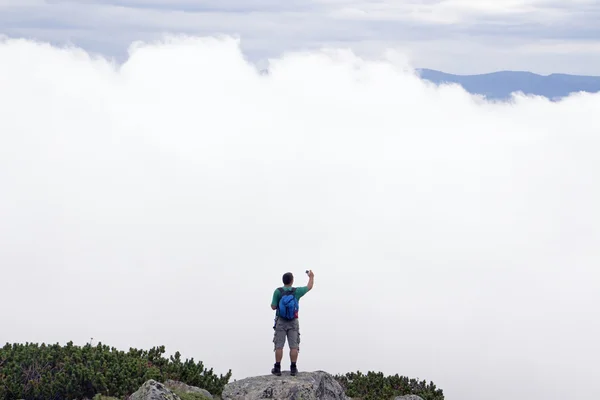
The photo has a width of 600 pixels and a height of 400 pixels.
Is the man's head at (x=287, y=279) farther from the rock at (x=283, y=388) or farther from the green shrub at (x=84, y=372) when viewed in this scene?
the green shrub at (x=84, y=372)

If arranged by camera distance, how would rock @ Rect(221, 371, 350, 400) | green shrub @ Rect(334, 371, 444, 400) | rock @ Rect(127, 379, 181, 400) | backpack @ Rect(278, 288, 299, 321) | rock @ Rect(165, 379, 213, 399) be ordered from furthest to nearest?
green shrub @ Rect(334, 371, 444, 400) → rock @ Rect(165, 379, 213, 399) → backpack @ Rect(278, 288, 299, 321) → rock @ Rect(221, 371, 350, 400) → rock @ Rect(127, 379, 181, 400)

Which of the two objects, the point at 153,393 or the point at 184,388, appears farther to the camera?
the point at 184,388

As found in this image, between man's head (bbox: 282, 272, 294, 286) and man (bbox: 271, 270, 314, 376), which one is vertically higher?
man's head (bbox: 282, 272, 294, 286)

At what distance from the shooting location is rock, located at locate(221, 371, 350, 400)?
14125 millimetres

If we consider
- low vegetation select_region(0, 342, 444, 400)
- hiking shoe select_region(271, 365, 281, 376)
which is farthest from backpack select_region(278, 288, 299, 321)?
low vegetation select_region(0, 342, 444, 400)

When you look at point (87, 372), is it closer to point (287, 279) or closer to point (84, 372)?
point (84, 372)

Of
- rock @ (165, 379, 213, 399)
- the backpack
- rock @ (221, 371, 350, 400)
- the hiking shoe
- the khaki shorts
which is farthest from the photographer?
the hiking shoe

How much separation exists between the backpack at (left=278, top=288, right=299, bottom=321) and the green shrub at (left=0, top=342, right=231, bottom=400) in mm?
3323

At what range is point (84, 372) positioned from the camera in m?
14.7

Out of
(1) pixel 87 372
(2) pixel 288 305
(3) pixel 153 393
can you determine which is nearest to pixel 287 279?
(2) pixel 288 305

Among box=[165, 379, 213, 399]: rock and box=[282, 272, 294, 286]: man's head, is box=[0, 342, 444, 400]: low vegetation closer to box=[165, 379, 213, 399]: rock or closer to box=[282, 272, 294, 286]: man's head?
box=[165, 379, 213, 399]: rock

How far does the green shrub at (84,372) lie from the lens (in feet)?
48.0

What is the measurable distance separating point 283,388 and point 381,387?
25.8 feet

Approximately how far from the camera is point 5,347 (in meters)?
16.8
